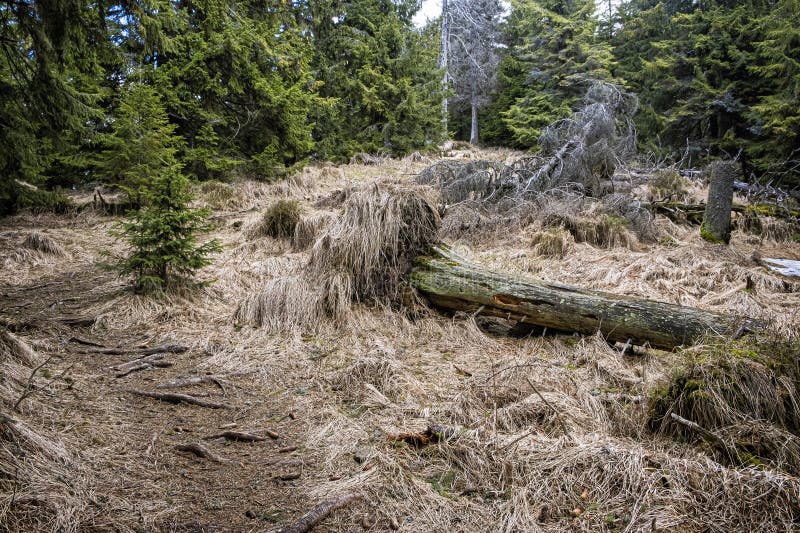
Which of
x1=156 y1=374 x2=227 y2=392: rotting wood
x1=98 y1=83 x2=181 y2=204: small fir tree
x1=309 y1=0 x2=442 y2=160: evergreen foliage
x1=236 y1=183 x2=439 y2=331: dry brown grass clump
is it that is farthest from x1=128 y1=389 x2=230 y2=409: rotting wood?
A: x1=309 y1=0 x2=442 y2=160: evergreen foliage

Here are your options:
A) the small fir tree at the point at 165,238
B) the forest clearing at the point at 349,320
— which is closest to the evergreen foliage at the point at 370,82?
the forest clearing at the point at 349,320

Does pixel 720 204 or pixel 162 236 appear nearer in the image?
pixel 162 236

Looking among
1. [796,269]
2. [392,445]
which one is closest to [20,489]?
[392,445]

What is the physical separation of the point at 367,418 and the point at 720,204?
7.02 meters

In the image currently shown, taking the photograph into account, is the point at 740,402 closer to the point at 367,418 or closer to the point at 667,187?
the point at 367,418

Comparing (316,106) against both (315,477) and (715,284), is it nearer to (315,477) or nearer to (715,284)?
(715,284)

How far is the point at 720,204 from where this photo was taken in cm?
662

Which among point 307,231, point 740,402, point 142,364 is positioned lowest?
point 142,364

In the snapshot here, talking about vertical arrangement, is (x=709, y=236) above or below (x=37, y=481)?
above

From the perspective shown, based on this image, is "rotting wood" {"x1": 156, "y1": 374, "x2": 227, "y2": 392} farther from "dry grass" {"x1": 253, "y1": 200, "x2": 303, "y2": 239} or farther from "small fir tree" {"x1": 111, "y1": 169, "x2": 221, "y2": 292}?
"dry grass" {"x1": 253, "y1": 200, "x2": 303, "y2": 239}

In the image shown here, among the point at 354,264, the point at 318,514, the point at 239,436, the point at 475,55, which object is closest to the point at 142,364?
the point at 239,436

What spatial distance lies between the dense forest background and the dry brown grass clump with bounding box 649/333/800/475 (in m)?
5.26

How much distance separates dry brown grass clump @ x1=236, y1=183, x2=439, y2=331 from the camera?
14.6 feet

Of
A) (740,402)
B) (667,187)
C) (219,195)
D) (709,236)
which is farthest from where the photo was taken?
(667,187)
